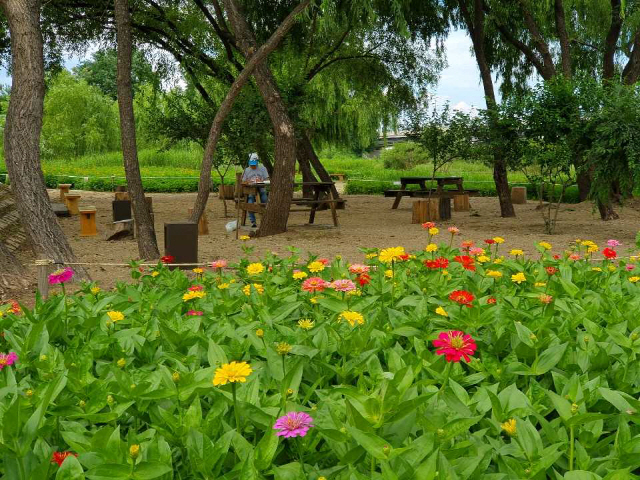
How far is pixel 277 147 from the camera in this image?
11.5 m

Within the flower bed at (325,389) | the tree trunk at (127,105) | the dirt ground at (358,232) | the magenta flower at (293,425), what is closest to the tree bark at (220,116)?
the dirt ground at (358,232)

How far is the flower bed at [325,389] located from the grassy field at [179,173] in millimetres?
17366

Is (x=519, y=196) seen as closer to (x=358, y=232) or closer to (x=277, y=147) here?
(x=358, y=232)

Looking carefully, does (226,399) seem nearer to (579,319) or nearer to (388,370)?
(388,370)

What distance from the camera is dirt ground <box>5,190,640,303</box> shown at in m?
9.61

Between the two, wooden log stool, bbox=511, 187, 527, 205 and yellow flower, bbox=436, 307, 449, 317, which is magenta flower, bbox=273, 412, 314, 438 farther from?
wooden log stool, bbox=511, 187, 527, 205

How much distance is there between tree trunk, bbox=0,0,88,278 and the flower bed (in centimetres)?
423

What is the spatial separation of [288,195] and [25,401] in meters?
10.2

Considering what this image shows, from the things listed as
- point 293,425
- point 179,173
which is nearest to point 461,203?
point 179,173

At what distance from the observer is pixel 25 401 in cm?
142

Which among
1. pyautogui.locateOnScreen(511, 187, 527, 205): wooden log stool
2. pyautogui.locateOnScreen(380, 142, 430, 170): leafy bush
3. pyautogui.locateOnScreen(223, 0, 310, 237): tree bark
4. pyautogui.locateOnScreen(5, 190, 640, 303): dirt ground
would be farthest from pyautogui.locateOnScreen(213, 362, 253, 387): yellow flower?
pyautogui.locateOnScreen(380, 142, 430, 170): leafy bush

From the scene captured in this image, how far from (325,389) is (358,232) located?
10.5 meters

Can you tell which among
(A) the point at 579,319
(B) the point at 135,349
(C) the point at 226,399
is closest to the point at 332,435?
(C) the point at 226,399

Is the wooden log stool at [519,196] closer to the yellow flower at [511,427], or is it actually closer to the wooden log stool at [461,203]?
the wooden log stool at [461,203]
